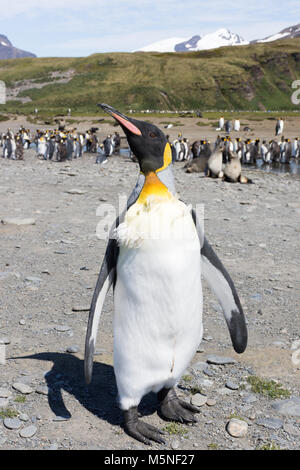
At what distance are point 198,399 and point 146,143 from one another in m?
1.81

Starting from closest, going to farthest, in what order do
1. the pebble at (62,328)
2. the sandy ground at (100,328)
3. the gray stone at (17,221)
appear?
the sandy ground at (100,328) → the pebble at (62,328) → the gray stone at (17,221)

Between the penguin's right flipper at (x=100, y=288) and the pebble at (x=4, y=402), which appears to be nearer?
the penguin's right flipper at (x=100, y=288)

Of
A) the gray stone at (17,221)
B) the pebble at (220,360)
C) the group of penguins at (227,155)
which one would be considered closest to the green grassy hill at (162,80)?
the group of penguins at (227,155)

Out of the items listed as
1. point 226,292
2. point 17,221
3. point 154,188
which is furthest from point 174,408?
point 17,221

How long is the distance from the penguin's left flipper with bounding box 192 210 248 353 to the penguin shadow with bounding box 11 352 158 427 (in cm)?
77

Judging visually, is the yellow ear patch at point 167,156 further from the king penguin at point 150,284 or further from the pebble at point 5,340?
the pebble at point 5,340

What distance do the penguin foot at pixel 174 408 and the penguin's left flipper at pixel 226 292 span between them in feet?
1.72

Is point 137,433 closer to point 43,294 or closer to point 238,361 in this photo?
point 238,361

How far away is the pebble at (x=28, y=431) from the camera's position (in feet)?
9.00

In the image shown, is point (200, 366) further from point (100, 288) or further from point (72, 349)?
point (100, 288)

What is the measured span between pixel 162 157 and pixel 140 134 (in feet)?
0.63

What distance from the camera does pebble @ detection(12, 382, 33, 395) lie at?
3181 mm

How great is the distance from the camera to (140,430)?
9.30 ft

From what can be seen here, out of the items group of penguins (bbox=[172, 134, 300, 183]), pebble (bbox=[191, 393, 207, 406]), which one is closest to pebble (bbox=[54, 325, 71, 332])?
pebble (bbox=[191, 393, 207, 406])
